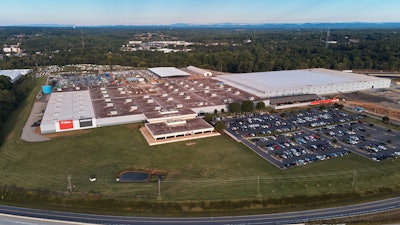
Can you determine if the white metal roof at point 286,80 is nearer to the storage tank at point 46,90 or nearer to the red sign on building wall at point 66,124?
the red sign on building wall at point 66,124

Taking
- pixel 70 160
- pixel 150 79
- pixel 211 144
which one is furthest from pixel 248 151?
pixel 150 79

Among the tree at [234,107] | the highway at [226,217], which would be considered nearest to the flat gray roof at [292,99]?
the tree at [234,107]

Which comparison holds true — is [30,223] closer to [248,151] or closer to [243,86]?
[248,151]

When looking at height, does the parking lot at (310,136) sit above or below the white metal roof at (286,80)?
below

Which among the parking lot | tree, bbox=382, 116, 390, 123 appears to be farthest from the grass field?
tree, bbox=382, 116, 390, 123

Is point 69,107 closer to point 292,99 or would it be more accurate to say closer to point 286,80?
point 292,99

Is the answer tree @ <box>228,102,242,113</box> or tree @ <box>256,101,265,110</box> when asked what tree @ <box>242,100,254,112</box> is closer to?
tree @ <box>228,102,242,113</box>

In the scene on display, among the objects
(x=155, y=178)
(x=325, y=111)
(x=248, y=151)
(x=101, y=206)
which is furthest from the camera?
(x=325, y=111)
